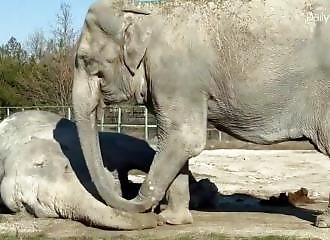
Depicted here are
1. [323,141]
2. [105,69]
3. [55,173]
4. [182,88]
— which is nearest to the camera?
[182,88]

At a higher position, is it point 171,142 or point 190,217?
point 171,142

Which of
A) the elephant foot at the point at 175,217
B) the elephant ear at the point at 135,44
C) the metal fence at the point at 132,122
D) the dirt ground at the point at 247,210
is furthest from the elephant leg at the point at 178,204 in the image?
the metal fence at the point at 132,122

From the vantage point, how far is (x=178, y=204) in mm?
7270

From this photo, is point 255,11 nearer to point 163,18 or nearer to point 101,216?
point 163,18

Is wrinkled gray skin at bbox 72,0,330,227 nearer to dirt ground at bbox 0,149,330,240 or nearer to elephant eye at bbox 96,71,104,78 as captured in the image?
elephant eye at bbox 96,71,104,78

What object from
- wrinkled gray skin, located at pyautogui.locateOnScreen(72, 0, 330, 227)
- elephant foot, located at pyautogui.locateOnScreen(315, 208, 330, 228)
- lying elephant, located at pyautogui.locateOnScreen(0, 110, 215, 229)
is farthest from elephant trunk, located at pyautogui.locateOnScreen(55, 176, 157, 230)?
elephant foot, located at pyautogui.locateOnScreen(315, 208, 330, 228)

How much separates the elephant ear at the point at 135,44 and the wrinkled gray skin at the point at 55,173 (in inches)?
48.6

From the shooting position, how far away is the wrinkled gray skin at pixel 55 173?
7.04 metres

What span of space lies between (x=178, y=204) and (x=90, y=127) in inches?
41.2

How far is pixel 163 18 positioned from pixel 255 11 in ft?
2.56

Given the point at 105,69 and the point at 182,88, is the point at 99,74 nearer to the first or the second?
the point at 105,69

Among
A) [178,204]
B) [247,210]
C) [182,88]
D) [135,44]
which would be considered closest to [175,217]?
[178,204]

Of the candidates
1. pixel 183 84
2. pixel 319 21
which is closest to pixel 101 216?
pixel 183 84

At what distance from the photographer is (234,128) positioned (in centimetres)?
718
